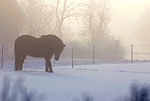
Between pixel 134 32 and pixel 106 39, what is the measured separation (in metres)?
25.3

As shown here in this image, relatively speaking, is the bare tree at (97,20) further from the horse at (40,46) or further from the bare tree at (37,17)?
the horse at (40,46)

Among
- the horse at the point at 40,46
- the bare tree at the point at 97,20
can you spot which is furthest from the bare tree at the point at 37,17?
the horse at the point at 40,46

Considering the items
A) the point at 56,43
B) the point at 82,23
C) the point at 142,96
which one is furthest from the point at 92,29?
the point at 142,96

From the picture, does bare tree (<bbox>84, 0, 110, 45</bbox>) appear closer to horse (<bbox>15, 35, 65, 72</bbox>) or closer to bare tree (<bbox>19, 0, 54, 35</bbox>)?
bare tree (<bbox>19, 0, 54, 35</bbox>)

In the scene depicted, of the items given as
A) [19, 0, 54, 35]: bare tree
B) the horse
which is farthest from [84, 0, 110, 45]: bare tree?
the horse

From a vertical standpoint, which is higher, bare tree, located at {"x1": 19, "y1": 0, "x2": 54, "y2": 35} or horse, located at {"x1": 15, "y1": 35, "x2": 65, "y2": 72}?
bare tree, located at {"x1": 19, "y1": 0, "x2": 54, "y2": 35}

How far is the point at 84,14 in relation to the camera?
48.2 meters

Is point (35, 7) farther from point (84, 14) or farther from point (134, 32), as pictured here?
point (134, 32)

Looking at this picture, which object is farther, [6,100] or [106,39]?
[106,39]

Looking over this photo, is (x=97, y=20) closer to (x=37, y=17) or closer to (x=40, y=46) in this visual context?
(x=37, y=17)

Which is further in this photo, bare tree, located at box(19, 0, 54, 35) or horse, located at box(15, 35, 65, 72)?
bare tree, located at box(19, 0, 54, 35)

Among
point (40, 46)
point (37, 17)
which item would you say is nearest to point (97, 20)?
point (37, 17)

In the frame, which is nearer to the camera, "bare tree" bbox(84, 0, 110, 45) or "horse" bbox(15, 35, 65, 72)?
"horse" bbox(15, 35, 65, 72)

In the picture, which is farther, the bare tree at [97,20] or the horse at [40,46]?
the bare tree at [97,20]
